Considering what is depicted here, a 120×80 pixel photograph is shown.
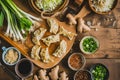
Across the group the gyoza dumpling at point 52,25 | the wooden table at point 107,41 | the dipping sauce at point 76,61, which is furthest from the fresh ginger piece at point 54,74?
the gyoza dumpling at point 52,25

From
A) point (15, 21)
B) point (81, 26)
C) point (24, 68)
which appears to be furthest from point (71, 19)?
point (24, 68)

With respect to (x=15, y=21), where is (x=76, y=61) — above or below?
below

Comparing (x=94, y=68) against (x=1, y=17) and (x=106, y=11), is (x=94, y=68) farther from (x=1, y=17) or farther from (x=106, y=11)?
(x=1, y=17)

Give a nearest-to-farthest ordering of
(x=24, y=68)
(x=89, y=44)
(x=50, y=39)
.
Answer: (x=24, y=68), (x=50, y=39), (x=89, y=44)

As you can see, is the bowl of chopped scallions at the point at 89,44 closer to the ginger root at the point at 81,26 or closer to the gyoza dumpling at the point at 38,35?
the ginger root at the point at 81,26

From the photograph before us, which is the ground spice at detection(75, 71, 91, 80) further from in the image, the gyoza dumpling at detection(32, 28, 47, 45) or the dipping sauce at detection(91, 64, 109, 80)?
the gyoza dumpling at detection(32, 28, 47, 45)

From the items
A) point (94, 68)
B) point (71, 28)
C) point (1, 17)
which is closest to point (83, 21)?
point (71, 28)

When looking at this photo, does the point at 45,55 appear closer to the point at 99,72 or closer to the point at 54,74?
the point at 54,74

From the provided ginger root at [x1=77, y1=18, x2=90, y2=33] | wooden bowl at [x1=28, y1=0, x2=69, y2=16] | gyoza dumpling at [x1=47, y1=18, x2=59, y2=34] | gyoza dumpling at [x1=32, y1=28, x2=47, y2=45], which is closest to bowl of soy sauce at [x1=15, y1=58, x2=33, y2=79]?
gyoza dumpling at [x1=32, y1=28, x2=47, y2=45]
